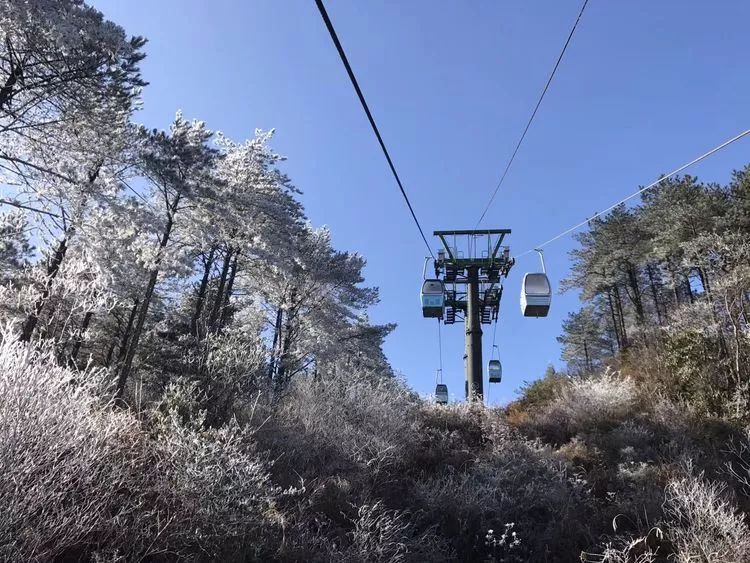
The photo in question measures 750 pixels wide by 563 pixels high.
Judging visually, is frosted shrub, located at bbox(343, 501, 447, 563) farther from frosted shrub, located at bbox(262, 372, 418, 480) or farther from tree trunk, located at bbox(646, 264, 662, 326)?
tree trunk, located at bbox(646, 264, 662, 326)

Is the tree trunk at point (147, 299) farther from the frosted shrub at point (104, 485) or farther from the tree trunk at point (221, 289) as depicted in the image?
the frosted shrub at point (104, 485)

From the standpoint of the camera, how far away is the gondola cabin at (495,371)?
17.1m

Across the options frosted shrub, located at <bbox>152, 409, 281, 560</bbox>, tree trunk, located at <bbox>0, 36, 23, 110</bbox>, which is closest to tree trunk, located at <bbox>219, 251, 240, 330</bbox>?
tree trunk, located at <bbox>0, 36, 23, 110</bbox>

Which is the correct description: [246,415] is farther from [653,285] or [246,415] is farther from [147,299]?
[653,285]

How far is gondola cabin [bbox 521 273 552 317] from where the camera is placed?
1178cm

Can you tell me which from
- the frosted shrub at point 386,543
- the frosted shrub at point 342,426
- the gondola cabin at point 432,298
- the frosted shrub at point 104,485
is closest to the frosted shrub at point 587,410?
the frosted shrub at point 342,426

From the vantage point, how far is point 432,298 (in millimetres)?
13742

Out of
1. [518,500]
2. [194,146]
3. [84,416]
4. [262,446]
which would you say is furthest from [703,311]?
[194,146]

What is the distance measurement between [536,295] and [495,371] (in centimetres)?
608

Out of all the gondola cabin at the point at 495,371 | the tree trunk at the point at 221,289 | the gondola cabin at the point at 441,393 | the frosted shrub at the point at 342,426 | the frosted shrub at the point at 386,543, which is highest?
the tree trunk at the point at 221,289

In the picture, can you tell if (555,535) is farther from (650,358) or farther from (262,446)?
(650,358)

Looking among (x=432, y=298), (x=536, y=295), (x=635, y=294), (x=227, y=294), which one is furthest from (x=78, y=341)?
(x=635, y=294)

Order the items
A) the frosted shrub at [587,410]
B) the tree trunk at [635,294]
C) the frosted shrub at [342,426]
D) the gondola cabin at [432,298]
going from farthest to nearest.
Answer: the tree trunk at [635,294] → the gondola cabin at [432,298] → the frosted shrub at [587,410] → the frosted shrub at [342,426]

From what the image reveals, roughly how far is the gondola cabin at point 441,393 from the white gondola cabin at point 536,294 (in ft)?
13.1
